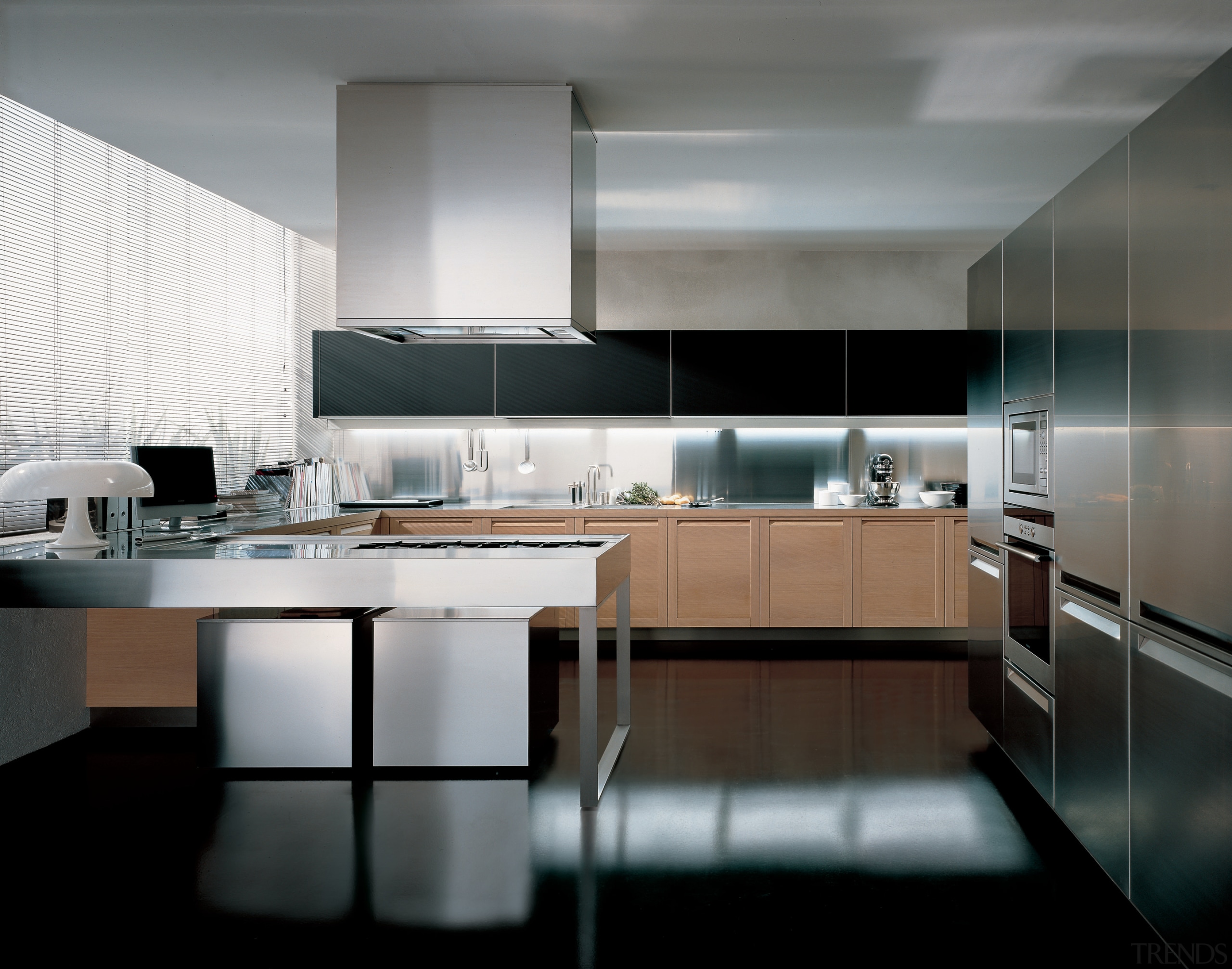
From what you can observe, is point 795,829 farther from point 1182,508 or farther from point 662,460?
point 662,460

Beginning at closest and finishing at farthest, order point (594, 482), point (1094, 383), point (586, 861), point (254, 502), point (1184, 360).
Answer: point (1184, 360) → point (1094, 383) → point (586, 861) → point (254, 502) → point (594, 482)

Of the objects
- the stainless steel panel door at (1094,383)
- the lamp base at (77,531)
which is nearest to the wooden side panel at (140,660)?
the lamp base at (77,531)

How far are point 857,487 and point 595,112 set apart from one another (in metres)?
3.65

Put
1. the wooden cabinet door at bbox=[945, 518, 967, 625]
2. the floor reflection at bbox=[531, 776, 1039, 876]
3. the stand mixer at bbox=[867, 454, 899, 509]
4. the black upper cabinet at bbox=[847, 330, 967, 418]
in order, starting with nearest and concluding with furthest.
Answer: the floor reflection at bbox=[531, 776, 1039, 876] < the wooden cabinet door at bbox=[945, 518, 967, 625] < the black upper cabinet at bbox=[847, 330, 967, 418] < the stand mixer at bbox=[867, 454, 899, 509]

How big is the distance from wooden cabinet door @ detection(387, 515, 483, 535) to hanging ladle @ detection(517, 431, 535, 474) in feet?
2.33

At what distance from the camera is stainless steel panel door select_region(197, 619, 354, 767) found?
10.8 feet

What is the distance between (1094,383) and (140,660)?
386cm

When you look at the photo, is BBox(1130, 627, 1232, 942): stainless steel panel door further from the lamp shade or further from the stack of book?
the stack of book

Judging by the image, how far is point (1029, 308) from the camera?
3.01 meters

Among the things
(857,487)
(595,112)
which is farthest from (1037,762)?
(857,487)

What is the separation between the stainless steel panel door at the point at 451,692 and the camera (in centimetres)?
326

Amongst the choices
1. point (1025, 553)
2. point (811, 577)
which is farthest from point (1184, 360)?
point (811, 577)

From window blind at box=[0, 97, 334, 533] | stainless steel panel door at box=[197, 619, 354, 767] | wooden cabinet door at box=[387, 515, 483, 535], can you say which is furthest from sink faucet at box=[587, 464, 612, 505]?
stainless steel panel door at box=[197, 619, 354, 767]

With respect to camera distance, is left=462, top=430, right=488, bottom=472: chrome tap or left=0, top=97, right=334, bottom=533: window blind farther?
left=462, top=430, right=488, bottom=472: chrome tap
